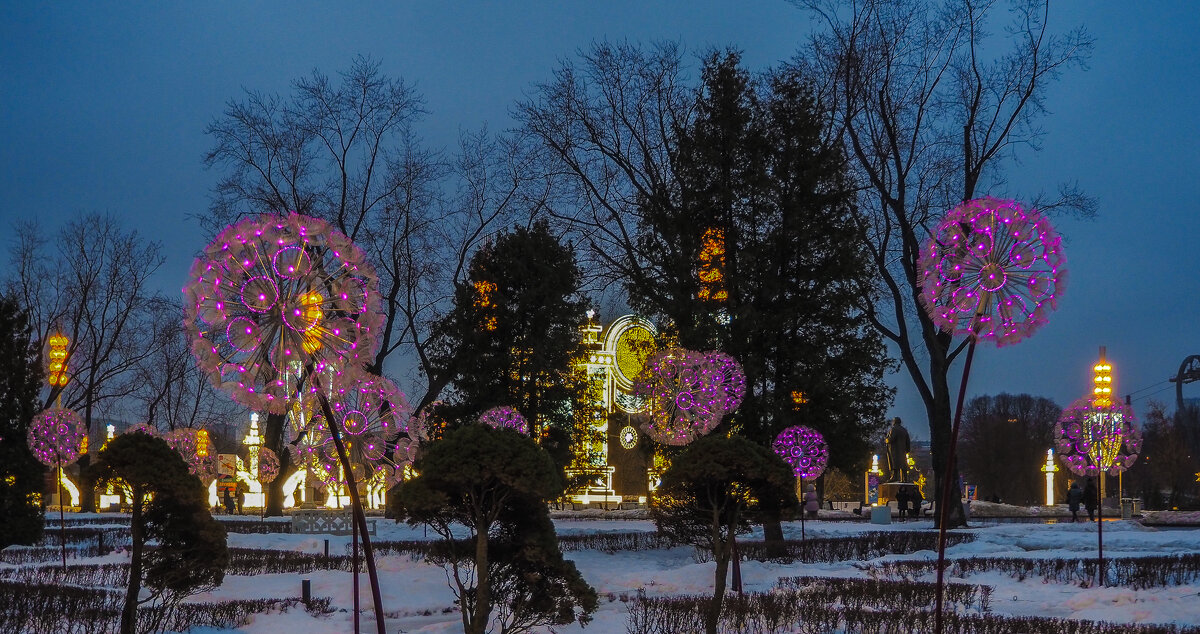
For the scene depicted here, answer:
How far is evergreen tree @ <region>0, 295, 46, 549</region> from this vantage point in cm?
2202

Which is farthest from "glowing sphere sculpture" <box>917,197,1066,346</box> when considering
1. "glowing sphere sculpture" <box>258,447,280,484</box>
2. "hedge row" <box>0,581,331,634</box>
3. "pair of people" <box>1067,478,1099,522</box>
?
"pair of people" <box>1067,478,1099,522</box>

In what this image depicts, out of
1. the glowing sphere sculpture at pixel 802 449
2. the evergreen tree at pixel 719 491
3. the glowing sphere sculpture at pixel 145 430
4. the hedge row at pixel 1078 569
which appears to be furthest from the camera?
the glowing sphere sculpture at pixel 802 449

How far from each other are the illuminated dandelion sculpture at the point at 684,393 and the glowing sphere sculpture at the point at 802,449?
3.61m

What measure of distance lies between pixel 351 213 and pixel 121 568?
65.5 feet

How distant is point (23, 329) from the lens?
24.5 m

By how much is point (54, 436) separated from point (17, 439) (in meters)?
2.20

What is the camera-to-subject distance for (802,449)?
25875mm

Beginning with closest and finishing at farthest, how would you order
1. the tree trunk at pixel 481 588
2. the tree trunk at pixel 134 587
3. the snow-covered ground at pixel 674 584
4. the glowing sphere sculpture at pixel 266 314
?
1. the glowing sphere sculpture at pixel 266 314
2. the tree trunk at pixel 481 588
3. the tree trunk at pixel 134 587
4. the snow-covered ground at pixel 674 584

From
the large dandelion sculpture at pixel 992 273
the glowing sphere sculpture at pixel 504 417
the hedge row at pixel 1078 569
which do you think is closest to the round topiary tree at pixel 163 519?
the large dandelion sculpture at pixel 992 273

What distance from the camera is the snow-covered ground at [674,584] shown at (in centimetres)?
1476

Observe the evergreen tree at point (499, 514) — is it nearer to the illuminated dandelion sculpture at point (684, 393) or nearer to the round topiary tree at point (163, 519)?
the round topiary tree at point (163, 519)

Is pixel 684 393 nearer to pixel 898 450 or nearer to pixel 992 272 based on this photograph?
pixel 992 272

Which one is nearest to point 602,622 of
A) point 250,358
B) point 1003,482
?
point 250,358

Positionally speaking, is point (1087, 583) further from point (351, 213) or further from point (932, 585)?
point (351, 213)
